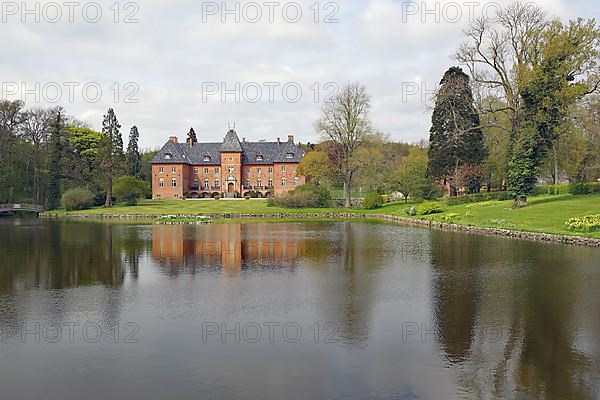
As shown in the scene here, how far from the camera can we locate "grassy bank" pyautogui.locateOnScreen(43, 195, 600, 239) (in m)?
26.4

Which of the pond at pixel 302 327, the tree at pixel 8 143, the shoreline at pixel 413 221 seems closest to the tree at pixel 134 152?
the tree at pixel 8 143

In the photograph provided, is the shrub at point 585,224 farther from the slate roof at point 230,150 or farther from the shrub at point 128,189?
the slate roof at point 230,150

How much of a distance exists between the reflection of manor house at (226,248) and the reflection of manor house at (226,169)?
41.7 meters

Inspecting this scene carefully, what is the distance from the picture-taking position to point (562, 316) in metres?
9.99

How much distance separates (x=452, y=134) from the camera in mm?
44625

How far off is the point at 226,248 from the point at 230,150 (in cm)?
5173

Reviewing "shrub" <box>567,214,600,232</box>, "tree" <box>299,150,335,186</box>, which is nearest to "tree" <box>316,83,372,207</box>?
"tree" <box>299,150,335,186</box>

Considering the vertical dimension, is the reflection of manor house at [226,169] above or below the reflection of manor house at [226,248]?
above

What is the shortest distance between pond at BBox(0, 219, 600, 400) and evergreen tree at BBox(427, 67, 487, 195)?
90.8 feet

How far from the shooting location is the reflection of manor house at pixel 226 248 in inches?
684

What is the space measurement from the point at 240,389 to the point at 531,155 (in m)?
31.5

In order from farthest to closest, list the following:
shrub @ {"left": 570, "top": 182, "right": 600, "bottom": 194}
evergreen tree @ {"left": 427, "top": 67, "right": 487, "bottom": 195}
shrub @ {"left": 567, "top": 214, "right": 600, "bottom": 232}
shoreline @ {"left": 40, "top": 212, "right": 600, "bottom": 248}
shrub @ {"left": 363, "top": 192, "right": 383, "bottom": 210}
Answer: shrub @ {"left": 363, "top": 192, "right": 383, "bottom": 210} < evergreen tree @ {"left": 427, "top": 67, "right": 487, "bottom": 195} < shrub @ {"left": 570, "top": 182, "right": 600, "bottom": 194} < shrub @ {"left": 567, "top": 214, "right": 600, "bottom": 232} < shoreline @ {"left": 40, "top": 212, "right": 600, "bottom": 248}

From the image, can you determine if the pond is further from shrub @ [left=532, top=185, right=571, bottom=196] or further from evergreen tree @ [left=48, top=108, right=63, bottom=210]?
evergreen tree @ [left=48, top=108, right=63, bottom=210]

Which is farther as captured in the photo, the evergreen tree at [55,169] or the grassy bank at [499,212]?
the evergreen tree at [55,169]
